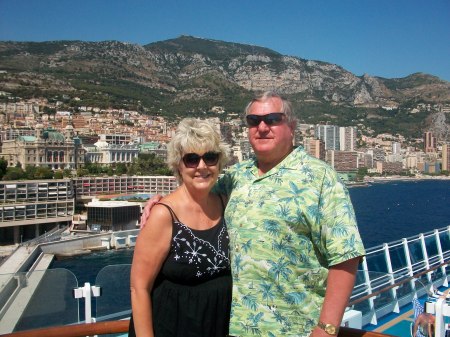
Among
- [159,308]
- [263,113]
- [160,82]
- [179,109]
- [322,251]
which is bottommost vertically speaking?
[159,308]

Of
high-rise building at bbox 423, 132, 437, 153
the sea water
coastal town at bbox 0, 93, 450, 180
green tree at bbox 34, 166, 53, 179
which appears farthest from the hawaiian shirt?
high-rise building at bbox 423, 132, 437, 153

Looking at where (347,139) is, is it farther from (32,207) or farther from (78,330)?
(78,330)

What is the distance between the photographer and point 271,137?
1319 millimetres

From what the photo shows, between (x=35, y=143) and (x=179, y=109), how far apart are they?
4187cm

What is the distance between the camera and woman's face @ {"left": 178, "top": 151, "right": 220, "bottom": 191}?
134cm

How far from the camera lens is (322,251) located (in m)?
1.21

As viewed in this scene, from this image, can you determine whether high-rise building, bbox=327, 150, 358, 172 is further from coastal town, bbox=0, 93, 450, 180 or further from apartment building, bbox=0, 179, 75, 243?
apartment building, bbox=0, 179, 75, 243

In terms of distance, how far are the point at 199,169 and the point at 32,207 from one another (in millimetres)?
34257

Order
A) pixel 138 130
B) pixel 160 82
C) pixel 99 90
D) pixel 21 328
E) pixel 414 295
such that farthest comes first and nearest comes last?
pixel 160 82 → pixel 99 90 → pixel 138 130 → pixel 414 295 → pixel 21 328

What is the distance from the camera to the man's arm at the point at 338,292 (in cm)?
113

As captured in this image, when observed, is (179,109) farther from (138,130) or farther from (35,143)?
(35,143)

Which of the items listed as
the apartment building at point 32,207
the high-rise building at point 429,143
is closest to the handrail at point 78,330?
the apartment building at point 32,207

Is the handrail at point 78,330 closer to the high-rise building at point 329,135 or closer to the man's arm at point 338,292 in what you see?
the man's arm at point 338,292

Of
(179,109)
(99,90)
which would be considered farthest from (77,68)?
(179,109)
